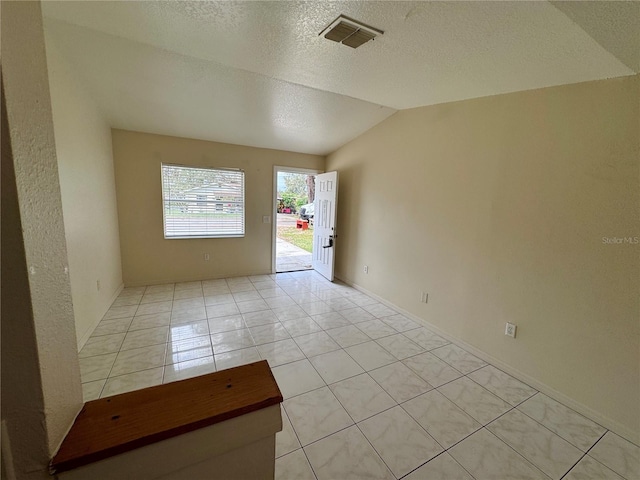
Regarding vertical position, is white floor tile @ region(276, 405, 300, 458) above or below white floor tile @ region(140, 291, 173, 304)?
below

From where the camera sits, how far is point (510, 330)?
224 centimetres

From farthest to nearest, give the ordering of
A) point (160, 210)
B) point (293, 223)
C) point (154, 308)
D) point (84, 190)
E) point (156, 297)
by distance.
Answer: point (293, 223)
point (160, 210)
point (156, 297)
point (154, 308)
point (84, 190)

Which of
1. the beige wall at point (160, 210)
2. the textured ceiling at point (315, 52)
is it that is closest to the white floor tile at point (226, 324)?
the beige wall at point (160, 210)

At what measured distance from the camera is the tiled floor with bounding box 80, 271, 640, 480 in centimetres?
147

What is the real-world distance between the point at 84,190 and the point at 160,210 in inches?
54.9

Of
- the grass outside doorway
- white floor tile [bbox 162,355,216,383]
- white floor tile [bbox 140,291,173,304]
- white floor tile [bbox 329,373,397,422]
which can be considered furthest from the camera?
the grass outside doorway

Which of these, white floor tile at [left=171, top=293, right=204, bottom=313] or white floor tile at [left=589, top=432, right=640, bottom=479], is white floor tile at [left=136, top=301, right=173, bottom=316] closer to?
white floor tile at [left=171, top=293, right=204, bottom=313]

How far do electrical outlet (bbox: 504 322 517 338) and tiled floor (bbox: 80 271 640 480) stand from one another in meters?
0.35

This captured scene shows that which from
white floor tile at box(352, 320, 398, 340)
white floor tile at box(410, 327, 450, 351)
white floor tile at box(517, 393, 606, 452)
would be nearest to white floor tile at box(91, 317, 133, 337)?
white floor tile at box(352, 320, 398, 340)

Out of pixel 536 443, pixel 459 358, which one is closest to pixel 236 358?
pixel 459 358

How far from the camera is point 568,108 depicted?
187 cm

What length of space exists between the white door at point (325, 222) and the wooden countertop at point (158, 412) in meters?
3.65

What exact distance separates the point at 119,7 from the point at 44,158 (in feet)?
5.96

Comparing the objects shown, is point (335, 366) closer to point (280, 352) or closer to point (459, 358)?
point (280, 352)
